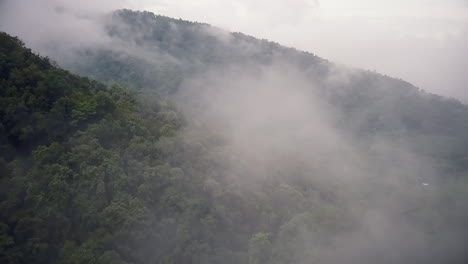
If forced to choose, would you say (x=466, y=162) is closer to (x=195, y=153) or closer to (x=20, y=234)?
(x=195, y=153)

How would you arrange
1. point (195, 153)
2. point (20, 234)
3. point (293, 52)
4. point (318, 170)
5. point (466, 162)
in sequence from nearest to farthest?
1. point (20, 234)
2. point (195, 153)
3. point (318, 170)
4. point (466, 162)
5. point (293, 52)

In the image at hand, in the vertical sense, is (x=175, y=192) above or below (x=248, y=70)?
below

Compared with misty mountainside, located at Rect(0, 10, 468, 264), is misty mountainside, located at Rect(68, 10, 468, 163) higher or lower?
higher

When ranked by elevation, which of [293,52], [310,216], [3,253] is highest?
[293,52]

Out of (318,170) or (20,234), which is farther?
(318,170)

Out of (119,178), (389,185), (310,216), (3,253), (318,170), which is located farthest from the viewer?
(389,185)

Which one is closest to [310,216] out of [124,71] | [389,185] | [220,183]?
[220,183]

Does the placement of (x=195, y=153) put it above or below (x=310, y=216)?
above

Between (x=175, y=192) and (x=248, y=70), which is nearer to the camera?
(x=175, y=192)

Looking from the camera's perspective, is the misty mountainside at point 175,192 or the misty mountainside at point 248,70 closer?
the misty mountainside at point 175,192

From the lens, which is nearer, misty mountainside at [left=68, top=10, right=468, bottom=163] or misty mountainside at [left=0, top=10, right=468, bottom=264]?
misty mountainside at [left=0, top=10, right=468, bottom=264]

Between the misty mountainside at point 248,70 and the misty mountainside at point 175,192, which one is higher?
the misty mountainside at point 248,70
